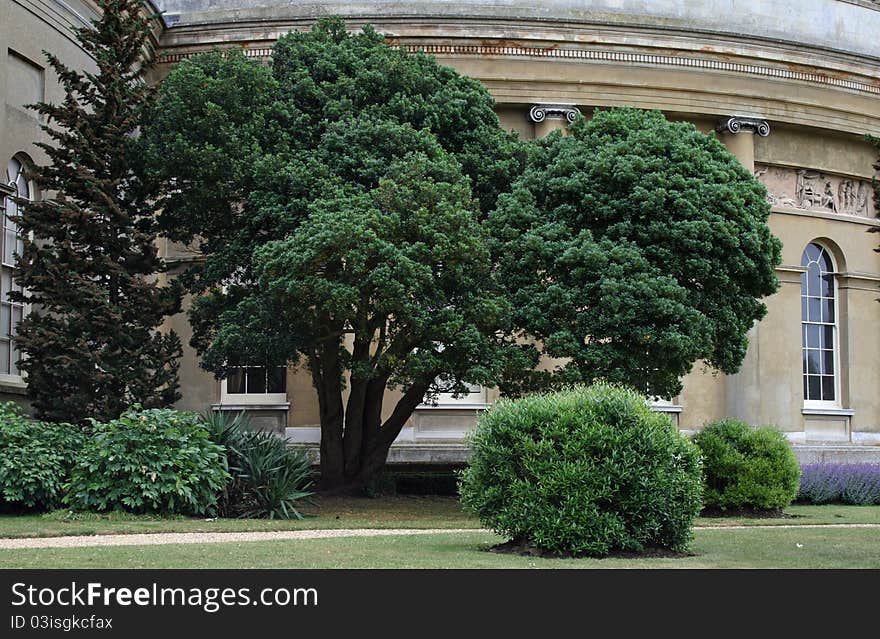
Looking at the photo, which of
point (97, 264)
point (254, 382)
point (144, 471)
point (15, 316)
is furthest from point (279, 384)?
point (144, 471)

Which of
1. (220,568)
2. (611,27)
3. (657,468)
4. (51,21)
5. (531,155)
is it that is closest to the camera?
(220,568)

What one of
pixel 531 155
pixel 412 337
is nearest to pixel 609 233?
pixel 531 155

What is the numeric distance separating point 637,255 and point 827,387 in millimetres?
13333

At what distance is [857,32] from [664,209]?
14229 mm

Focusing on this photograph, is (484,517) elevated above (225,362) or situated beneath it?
situated beneath

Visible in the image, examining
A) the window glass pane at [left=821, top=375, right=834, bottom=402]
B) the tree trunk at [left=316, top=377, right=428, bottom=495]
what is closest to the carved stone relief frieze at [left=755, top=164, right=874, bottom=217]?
the window glass pane at [left=821, top=375, right=834, bottom=402]

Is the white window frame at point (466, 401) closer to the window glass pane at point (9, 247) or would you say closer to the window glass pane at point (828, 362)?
the window glass pane at point (828, 362)

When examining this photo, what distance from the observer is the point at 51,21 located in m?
23.7

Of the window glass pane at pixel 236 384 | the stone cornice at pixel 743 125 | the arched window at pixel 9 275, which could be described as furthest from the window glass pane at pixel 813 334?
the arched window at pixel 9 275

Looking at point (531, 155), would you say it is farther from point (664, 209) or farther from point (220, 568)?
point (220, 568)

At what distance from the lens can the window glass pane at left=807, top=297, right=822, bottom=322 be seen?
31.0 meters

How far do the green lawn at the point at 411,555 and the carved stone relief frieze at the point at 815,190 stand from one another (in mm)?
15953

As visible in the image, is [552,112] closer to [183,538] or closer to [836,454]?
[836,454]

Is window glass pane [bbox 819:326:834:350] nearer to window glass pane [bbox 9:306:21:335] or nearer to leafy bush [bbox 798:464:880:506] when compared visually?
leafy bush [bbox 798:464:880:506]
